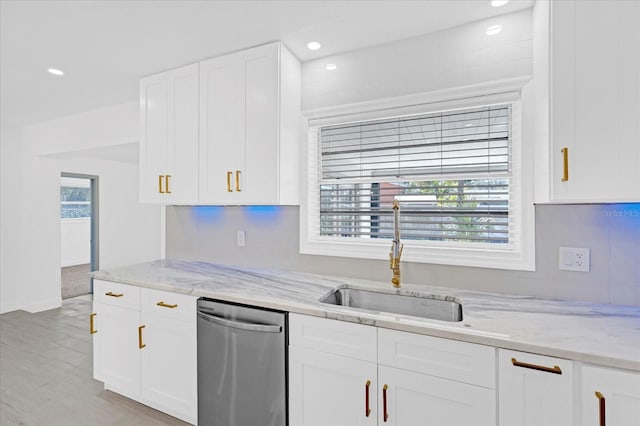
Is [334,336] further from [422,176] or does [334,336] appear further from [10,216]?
[10,216]

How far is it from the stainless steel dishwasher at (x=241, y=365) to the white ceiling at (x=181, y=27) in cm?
167

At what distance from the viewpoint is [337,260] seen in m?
2.29

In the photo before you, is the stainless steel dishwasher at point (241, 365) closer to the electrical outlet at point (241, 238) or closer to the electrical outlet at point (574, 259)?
the electrical outlet at point (241, 238)

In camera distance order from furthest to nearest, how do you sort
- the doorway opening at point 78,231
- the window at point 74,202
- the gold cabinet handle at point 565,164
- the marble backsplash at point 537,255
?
the window at point 74,202
the doorway opening at point 78,231
the marble backsplash at point 537,255
the gold cabinet handle at point 565,164

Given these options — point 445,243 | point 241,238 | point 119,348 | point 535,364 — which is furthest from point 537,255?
point 119,348

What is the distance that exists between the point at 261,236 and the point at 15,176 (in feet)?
13.6

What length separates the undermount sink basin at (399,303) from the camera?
1794 mm

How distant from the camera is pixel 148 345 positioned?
82.6 inches

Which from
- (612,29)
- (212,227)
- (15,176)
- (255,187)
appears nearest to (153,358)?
(212,227)

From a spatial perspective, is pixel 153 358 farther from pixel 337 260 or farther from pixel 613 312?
pixel 613 312

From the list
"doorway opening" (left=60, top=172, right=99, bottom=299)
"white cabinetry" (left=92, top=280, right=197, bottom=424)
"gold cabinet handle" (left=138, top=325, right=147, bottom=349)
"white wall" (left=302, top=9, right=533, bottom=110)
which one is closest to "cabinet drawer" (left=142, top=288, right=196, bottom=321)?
"white cabinetry" (left=92, top=280, right=197, bottom=424)

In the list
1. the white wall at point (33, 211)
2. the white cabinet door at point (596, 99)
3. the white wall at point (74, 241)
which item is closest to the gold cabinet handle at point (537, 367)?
the white cabinet door at point (596, 99)

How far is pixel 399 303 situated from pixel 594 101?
4.43 ft

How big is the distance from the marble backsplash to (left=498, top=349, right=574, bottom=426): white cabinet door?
0.71 meters
